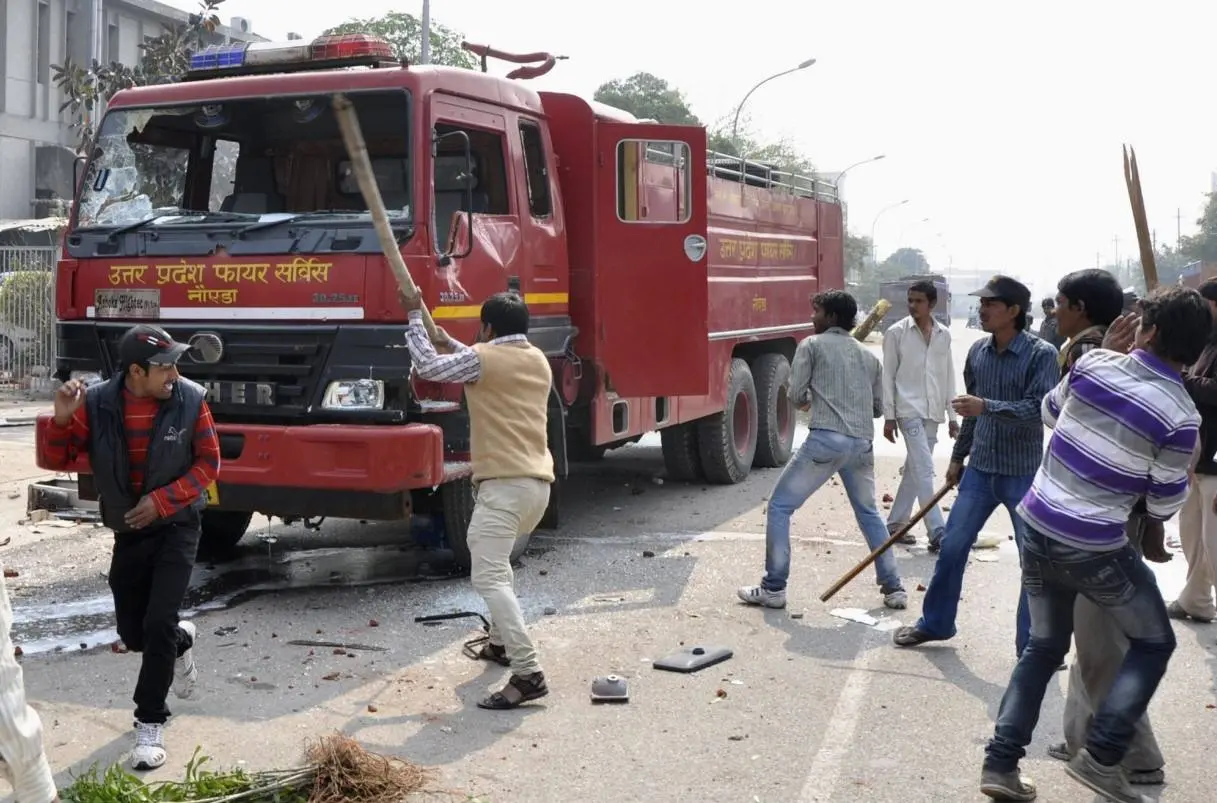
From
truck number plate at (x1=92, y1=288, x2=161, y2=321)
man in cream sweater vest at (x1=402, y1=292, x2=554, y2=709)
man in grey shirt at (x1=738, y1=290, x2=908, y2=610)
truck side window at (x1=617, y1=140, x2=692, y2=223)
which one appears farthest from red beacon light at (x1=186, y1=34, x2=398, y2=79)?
man in grey shirt at (x1=738, y1=290, x2=908, y2=610)

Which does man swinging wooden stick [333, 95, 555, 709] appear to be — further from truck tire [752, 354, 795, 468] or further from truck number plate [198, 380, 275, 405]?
truck tire [752, 354, 795, 468]

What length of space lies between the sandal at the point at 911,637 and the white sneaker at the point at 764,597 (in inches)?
33.1

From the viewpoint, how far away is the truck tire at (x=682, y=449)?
11072 millimetres

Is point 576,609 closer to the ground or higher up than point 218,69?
closer to the ground

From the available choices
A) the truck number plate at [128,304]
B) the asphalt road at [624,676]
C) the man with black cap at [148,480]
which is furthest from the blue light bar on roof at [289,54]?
the man with black cap at [148,480]

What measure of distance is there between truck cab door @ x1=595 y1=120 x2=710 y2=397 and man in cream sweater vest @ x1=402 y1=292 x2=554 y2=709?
288 cm

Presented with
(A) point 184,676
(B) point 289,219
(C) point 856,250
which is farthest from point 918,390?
(C) point 856,250

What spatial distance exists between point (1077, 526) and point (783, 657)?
7.50ft

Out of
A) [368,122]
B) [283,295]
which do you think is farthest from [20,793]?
[368,122]

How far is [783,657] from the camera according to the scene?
20.3 ft

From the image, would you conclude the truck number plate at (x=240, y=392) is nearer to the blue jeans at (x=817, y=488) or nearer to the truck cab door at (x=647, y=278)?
the truck cab door at (x=647, y=278)

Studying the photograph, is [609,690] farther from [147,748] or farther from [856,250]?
[856,250]

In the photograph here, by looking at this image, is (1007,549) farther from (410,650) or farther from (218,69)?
(218,69)

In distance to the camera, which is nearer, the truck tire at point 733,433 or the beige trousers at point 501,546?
the beige trousers at point 501,546
